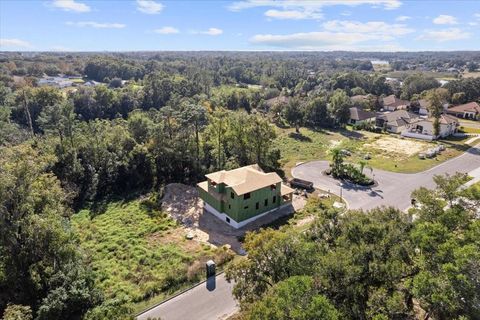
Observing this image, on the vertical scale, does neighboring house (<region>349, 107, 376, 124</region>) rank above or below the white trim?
above

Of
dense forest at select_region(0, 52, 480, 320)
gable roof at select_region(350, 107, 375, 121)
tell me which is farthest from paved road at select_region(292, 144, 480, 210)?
gable roof at select_region(350, 107, 375, 121)

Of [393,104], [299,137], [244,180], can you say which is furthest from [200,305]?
[393,104]

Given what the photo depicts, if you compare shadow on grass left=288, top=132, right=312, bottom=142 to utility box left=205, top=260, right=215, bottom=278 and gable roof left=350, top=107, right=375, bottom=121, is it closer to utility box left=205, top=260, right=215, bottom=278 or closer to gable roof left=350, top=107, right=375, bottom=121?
gable roof left=350, top=107, right=375, bottom=121

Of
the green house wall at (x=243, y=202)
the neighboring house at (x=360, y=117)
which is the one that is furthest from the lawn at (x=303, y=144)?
the green house wall at (x=243, y=202)

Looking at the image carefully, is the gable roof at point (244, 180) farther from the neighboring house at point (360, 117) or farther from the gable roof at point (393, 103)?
the gable roof at point (393, 103)

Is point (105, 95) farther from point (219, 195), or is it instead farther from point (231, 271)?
point (231, 271)

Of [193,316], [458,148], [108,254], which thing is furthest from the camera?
[458,148]

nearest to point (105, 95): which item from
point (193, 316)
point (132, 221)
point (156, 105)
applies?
point (156, 105)
